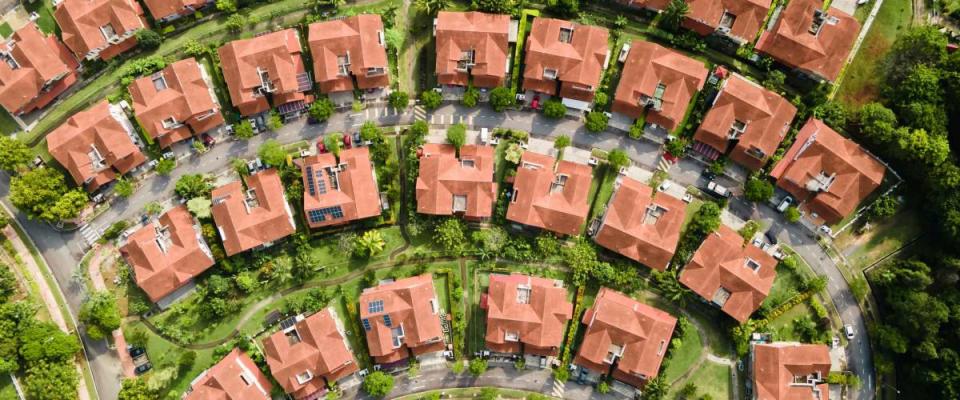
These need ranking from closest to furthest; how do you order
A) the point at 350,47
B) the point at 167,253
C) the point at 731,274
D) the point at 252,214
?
the point at 731,274, the point at 167,253, the point at 252,214, the point at 350,47

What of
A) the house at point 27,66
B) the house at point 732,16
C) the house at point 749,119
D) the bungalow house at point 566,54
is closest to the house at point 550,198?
the bungalow house at point 566,54

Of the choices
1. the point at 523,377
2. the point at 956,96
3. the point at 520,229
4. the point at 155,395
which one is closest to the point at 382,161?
the point at 520,229

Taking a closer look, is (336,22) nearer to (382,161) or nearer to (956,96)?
(382,161)

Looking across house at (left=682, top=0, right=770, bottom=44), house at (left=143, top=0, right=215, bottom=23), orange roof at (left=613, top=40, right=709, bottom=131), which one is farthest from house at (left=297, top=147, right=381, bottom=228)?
house at (left=682, top=0, right=770, bottom=44)

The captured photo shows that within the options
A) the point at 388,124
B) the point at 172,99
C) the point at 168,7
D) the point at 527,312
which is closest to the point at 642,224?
the point at 527,312

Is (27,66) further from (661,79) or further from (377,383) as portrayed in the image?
(661,79)

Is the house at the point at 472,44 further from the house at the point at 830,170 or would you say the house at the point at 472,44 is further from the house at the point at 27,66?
the house at the point at 27,66
